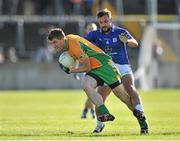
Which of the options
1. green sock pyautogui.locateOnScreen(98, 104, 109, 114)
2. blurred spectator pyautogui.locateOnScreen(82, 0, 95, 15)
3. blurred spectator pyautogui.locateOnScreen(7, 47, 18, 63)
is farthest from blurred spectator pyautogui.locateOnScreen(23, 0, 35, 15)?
green sock pyautogui.locateOnScreen(98, 104, 109, 114)

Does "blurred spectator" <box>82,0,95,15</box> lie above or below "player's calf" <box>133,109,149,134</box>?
below

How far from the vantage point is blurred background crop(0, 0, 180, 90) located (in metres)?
39.1

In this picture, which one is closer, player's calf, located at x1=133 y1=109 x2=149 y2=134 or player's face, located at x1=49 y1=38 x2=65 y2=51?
player's face, located at x1=49 y1=38 x2=65 y2=51

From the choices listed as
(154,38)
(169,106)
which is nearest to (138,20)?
(154,38)

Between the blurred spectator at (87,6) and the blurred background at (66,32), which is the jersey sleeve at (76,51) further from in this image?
the blurred spectator at (87,6)

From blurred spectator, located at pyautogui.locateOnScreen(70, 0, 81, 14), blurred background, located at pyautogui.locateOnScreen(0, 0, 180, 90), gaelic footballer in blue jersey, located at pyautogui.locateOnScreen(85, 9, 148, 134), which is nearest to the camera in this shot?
gaelic footballer in blue jersey, located at pyautogui.locateOnScreen(85, 9, 148, 134)

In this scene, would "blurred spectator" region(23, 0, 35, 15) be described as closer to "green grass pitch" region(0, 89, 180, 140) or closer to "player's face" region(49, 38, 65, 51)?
"green grass pitch" region(0, 89, 180, 140)

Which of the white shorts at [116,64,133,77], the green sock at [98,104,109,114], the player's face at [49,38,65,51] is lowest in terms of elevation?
the green sock at [98,104,109,114]

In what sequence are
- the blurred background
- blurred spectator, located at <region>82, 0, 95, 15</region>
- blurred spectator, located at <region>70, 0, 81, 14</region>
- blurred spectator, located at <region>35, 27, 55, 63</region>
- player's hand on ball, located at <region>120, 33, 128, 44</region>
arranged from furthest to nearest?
blurred spectator, located at <region>70, 0, 81, 14</region> → blurred spectator, located at <region>82, 0, 95, 15</region> → blurred spectator, located at <region>35, 27, 55, 63</region> → the blurred background → player's hand on ball, located at <region>120, 33, 128, 44</region>

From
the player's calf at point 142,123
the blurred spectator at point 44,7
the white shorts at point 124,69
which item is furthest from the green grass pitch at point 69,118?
the blurred spectator at point 44,7

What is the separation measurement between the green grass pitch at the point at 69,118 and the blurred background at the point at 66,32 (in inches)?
102

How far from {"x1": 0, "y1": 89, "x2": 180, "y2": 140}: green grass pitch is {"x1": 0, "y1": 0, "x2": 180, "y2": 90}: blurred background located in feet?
8.52

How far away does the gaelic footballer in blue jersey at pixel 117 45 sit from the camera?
16.0 metres

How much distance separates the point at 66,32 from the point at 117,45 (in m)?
24.0
